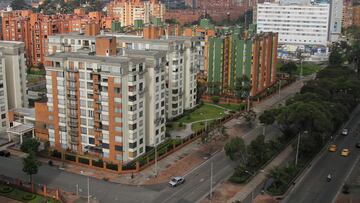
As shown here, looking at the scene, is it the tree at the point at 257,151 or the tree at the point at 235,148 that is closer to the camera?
the tree at the point at 235,148

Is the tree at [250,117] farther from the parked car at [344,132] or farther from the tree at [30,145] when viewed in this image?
the tree at [30,145]

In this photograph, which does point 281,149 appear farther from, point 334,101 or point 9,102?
Answer: point 9,102

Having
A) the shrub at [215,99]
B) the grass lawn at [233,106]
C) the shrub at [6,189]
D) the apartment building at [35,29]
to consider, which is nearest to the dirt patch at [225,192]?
the shrub at [6,189]

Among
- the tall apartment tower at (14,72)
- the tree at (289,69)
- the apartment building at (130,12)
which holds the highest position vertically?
the apartment building at (130,12)

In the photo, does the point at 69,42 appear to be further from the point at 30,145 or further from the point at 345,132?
the point at 345,132

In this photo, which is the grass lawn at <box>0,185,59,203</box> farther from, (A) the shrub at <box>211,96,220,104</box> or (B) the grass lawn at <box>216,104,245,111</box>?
(A) the shrub at <box>211,96,220,104</box>

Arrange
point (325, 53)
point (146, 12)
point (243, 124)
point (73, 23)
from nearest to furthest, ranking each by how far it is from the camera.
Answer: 1. point (243, 124)
2. point (73, 23)
3. point (325, 53)
4. point (146, 12)

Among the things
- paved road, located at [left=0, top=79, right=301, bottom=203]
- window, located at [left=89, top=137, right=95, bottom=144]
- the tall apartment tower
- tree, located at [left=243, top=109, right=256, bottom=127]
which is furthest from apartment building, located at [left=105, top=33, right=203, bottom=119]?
window, located at [left=89, top=137, right=95, bottom=144]

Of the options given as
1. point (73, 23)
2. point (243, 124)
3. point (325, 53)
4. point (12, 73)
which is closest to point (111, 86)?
point (12, 73)
